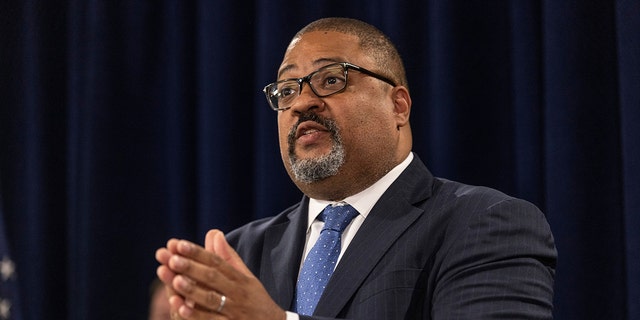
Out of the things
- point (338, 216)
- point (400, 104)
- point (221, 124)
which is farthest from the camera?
point (221, 124)

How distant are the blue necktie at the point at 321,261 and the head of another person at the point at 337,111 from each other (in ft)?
0.29

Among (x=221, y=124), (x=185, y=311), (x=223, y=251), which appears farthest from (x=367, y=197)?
(x=221, y=124)

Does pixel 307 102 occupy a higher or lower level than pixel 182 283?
higher

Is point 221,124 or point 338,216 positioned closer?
point 338,216

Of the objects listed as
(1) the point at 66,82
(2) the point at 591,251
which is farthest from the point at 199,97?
(2) the point at 591,251

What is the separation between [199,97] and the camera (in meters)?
3.03

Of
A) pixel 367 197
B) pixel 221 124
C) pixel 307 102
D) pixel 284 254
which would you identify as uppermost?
pixel 307 102

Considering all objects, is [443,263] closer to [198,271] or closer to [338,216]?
[338,216]

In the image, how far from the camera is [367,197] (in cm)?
202

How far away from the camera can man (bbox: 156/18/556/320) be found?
1.53 metres

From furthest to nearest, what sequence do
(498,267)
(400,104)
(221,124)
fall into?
(221,124)
(400,104)
(498,267)

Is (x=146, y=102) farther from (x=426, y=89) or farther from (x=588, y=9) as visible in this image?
(x=588, y=9)

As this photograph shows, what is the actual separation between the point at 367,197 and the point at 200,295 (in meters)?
0.77

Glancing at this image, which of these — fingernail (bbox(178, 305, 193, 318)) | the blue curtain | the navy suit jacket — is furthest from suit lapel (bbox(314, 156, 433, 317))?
the blue curtain
